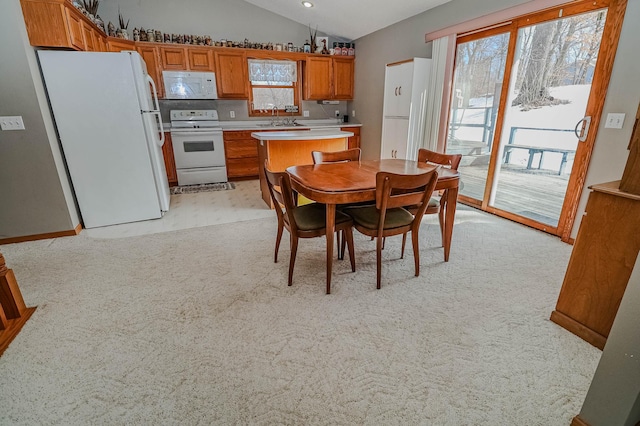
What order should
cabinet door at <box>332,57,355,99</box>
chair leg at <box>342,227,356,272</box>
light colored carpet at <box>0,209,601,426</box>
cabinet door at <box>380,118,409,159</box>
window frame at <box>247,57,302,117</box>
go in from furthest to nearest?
cabinet door at <box>332,57,355,99</box> → window frame at <box>247,57,302,117</box> → cabinet door at <box>380,118,409,159</box> → chair leg at <box>342,227,356,272</box> → light colored carpet at <box>0,209,601,426</box>

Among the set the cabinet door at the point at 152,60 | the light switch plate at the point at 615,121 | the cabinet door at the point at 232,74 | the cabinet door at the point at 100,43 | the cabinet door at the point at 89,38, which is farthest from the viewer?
the cabinet door at the point at 232,74

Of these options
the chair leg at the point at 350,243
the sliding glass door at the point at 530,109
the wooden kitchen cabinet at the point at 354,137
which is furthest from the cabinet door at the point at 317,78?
the chair leg at the point at 350,243

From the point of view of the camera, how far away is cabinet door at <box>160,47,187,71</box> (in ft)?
15.2

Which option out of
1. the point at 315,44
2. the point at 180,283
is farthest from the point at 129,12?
the point at 180,283

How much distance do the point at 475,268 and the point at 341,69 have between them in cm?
468

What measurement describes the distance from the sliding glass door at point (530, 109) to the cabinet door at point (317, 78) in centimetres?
256

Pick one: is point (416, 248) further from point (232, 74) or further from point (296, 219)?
point (232, 74)

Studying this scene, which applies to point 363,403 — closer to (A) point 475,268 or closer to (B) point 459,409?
(B) point 459,409

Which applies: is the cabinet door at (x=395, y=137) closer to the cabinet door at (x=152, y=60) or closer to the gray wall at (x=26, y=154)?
the cabinet door at (x=152, y=60)

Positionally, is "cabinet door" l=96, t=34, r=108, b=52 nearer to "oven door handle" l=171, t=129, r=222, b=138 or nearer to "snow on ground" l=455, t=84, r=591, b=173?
"oven door handle" l=171, t=129, r=222, b=138

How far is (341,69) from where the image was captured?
5703mm

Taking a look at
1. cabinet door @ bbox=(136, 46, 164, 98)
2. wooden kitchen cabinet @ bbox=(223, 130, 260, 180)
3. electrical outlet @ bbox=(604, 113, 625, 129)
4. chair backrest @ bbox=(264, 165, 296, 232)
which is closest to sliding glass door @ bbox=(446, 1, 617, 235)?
electrical outlet @ bbox=(604, 113, 625, 129)

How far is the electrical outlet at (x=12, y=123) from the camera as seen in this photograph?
2598 mm

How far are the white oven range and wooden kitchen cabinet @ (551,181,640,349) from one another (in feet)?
15.3
